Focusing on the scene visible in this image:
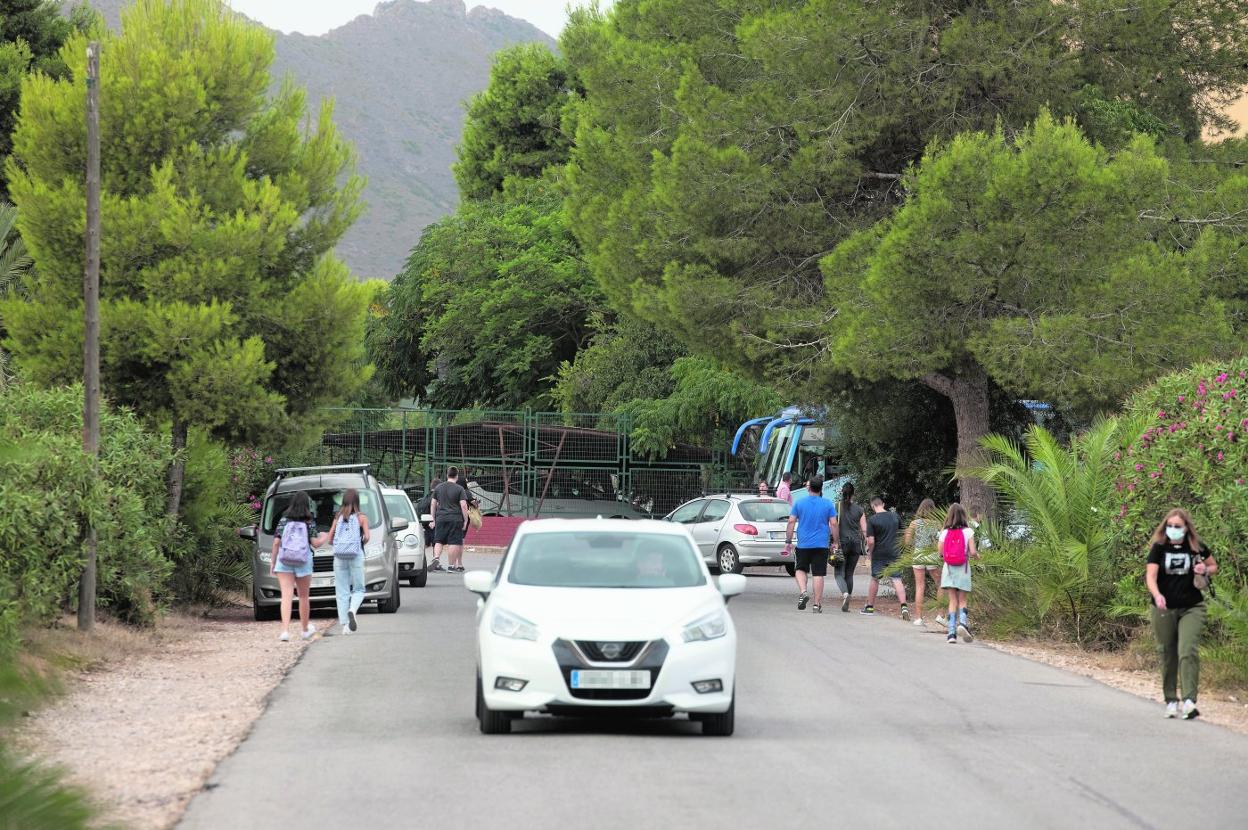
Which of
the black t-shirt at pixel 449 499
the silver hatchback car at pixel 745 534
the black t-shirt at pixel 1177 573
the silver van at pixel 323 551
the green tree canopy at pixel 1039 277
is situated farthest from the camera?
the silver hatchback car at pixel 745 534

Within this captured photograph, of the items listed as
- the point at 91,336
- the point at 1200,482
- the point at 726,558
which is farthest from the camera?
the point at 726,558

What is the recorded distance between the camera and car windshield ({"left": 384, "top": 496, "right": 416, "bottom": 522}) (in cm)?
2873

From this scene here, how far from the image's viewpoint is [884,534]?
23.7m

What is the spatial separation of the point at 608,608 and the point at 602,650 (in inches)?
14.2

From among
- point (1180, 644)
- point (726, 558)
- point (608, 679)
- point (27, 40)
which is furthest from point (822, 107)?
point (608, 679)

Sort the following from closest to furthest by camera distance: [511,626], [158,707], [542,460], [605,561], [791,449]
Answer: [511,626], [605,561], [158,707], [791,449], [542,460]

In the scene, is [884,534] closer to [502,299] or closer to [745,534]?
[745,534]

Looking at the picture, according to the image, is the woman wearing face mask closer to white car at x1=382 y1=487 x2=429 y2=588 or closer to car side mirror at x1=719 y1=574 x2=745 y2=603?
car side mirror at x1=719 y1=574 x2=745 y2=603

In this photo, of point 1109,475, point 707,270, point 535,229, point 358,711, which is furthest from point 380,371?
point 358,711

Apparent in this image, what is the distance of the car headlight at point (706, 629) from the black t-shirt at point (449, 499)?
70.4ft

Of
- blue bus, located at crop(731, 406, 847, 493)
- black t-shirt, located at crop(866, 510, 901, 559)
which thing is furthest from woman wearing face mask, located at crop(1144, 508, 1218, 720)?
blue bus, located at crop(731, 406, 847, 493)

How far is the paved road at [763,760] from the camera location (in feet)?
25.8

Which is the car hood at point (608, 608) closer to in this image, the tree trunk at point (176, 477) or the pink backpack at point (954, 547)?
the pink backpack at point (954, 547)

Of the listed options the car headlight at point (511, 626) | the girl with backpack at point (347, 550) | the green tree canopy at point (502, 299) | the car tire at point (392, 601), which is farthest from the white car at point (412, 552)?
the green tree canopy at point (502, 299)
